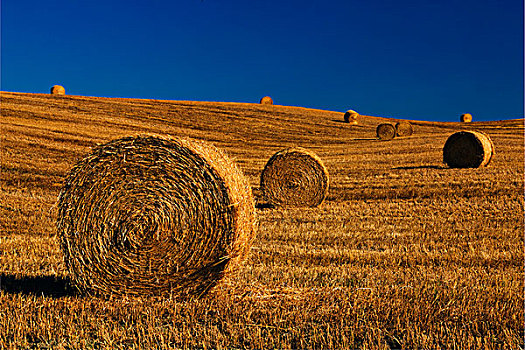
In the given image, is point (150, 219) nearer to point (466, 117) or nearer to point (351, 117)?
point (351, 117)

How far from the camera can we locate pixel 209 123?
37.8m

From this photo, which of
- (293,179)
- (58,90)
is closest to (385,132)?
(293,179)

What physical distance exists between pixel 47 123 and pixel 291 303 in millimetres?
27555

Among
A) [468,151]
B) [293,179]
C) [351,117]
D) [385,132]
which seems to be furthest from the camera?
[351,117]

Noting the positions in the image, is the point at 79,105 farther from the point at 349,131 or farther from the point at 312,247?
the point at 312,247

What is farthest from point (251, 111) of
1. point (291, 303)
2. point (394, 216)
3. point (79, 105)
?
point (291, 303)

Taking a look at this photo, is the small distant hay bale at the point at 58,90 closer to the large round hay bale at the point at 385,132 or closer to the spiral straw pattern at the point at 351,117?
the spiral straw pattern at the point at 351,117

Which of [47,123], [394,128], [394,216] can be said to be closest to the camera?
[394,216]

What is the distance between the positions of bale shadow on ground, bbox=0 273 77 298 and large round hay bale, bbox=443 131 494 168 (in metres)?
16.3

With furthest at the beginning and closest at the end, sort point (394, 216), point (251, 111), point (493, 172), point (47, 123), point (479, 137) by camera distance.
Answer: point (251, 111), point (47, 123), point (479, 137), point (493, 172), point (394, 216)

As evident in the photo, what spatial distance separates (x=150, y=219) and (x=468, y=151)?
52.8 ft

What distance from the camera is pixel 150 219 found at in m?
5.14

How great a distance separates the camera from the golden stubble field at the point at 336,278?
150 inches

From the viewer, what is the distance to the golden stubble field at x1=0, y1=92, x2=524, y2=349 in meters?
3.81
